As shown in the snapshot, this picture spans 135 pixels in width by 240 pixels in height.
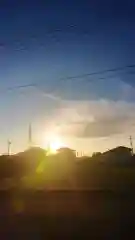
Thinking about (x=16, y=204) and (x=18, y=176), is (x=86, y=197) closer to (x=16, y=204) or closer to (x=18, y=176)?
(x=16, y=204)

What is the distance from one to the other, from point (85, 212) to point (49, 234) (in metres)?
5.35

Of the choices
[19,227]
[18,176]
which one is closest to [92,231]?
[19,227]

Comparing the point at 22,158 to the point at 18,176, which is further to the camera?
the point at 22,158

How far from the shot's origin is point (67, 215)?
20.0 metres

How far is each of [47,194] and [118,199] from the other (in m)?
4.91

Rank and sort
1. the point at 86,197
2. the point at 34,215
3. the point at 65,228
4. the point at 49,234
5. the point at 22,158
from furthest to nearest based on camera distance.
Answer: the point at 22,158
the point at 86,197
the point at 34,215
the point at 65,228
the point at 49,234

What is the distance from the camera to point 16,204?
82.9 ft

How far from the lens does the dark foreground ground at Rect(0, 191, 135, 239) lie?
51.6ft

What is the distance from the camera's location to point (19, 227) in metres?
17.3

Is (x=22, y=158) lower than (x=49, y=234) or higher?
higher

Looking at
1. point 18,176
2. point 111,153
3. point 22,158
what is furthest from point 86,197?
point 111,153

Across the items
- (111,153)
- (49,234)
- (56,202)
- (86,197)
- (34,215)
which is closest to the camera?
(49,234)

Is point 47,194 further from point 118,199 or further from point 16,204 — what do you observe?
point 118,199

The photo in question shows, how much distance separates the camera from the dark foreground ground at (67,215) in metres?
15.7
